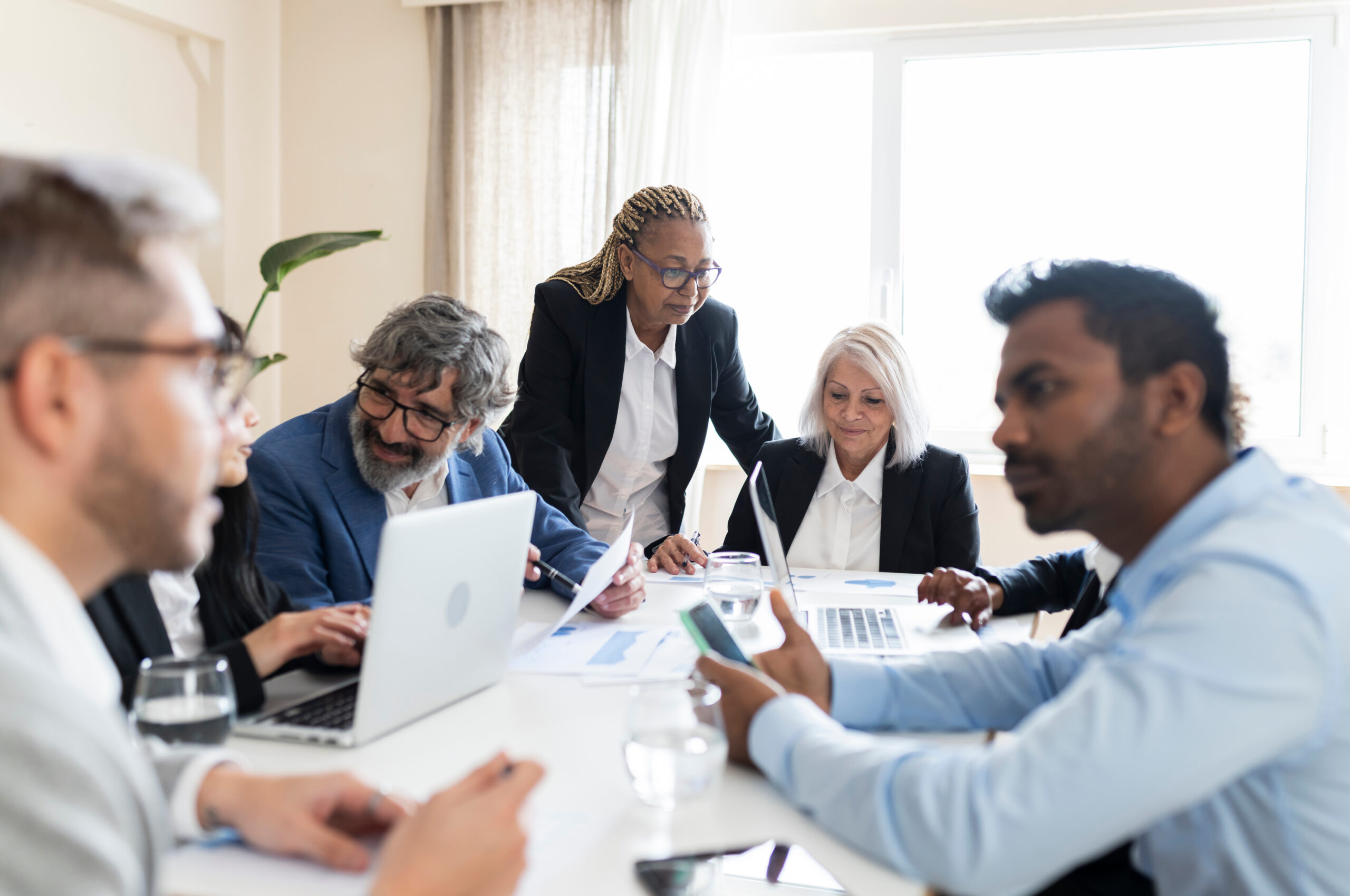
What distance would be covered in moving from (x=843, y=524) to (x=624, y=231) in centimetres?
102

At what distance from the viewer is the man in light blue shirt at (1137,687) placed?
83cm

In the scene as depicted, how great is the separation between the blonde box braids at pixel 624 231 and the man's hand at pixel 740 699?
183 cm

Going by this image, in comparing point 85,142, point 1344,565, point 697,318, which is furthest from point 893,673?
point 85,142

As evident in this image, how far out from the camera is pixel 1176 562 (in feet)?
3.04

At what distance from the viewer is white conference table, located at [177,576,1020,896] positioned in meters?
0.89

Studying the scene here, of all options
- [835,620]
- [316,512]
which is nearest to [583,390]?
[316,512]

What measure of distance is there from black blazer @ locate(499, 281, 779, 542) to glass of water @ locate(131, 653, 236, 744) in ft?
5.15

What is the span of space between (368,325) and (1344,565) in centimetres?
400

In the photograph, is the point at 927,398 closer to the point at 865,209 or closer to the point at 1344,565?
the point at 865,209

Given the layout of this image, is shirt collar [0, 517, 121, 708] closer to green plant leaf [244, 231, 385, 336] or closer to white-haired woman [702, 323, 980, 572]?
white-haired woman [702, 323, 980, 572]

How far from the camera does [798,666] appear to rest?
124cm

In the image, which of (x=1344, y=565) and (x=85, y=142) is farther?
(x=85, y=142)

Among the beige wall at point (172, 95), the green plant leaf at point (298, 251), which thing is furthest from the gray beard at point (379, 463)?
the beige wall at point (172, 95)

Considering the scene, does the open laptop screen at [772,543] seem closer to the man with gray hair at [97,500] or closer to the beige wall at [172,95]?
the man with gray hair at [97,500]
